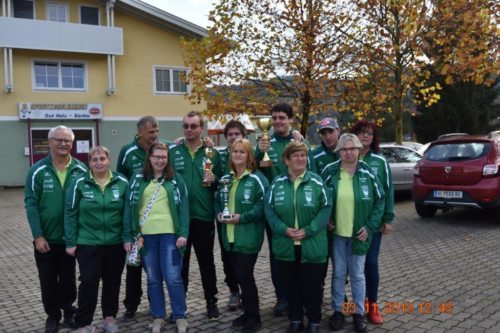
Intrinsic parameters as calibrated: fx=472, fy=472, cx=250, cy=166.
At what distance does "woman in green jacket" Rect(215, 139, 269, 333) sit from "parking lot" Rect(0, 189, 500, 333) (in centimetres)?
33

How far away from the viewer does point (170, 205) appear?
13.7 feet

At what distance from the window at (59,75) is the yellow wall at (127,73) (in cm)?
25

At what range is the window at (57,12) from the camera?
1984cm

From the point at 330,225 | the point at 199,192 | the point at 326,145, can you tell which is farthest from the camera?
the point at 326,145

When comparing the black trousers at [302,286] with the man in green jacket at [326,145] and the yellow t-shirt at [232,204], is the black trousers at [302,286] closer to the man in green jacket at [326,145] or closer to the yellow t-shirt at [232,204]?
the yellow t-shirt at [232,204]

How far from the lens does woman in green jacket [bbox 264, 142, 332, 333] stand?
3904 millimetres

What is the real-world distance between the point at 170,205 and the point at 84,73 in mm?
18098

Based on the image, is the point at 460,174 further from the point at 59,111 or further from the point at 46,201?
the point at 59,111

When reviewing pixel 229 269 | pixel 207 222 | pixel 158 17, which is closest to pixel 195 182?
pixel 207 222

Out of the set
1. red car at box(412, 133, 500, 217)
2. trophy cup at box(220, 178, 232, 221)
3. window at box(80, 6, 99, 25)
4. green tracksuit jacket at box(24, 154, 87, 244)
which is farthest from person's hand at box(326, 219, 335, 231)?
window at box(80, 6, 99, 25)

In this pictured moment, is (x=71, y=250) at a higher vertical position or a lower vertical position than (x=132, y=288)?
higher

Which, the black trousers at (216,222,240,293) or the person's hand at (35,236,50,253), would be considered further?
the black trousers at (216,222,240,293)

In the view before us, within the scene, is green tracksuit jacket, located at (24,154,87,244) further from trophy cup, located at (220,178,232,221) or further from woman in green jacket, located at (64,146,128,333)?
trophy cup, located at (220,178,232,221)

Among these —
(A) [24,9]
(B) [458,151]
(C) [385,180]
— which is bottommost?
(C) [385,180]
